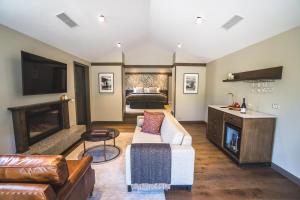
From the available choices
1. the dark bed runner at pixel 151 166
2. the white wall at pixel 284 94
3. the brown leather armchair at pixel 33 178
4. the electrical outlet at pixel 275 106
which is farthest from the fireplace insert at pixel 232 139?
the brown leather armchair at pixel 33 178

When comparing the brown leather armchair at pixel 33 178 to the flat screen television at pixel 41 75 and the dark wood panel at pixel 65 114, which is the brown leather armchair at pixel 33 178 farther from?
the dark wood panel at pixel 65 114

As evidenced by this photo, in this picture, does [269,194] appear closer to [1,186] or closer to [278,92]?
[278,92]

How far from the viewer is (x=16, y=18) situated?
2.30m

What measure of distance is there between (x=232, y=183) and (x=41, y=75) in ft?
12.9

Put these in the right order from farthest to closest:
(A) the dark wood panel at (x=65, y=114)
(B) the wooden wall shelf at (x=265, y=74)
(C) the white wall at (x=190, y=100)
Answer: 1. (C) the white wall at (x=190, y=100)
2. (A) the dark wood panel at (x=65, y=114)
3. (B) the wooden wall shelf at (x=265, y=74)

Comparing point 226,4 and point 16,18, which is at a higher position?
point 226,4

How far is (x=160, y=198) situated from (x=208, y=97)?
4.54 m

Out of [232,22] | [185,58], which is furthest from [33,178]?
[185,58]

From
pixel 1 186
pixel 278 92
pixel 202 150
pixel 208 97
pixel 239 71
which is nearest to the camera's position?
pixel 1 186

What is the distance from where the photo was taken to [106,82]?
5.92 metres

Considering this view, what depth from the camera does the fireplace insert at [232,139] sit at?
9.93 ft

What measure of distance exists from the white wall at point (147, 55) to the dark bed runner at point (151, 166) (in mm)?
4708

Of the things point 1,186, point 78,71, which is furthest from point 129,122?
point 1,186

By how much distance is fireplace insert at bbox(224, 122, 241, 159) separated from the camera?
303 cm
